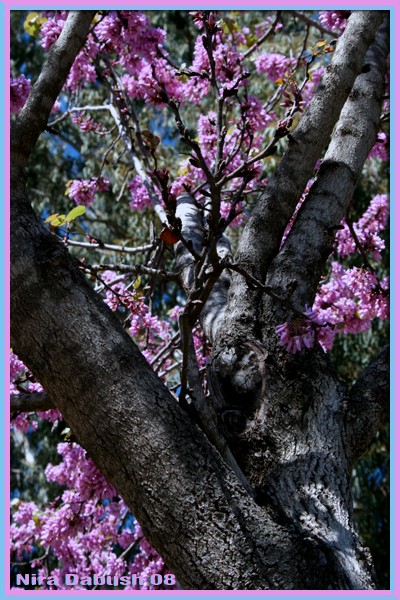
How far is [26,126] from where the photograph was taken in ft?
5.07

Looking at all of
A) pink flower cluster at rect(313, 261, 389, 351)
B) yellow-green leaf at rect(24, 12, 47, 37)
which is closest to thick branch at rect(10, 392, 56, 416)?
pink flower cluster at rect(313, 261, 389, 351)

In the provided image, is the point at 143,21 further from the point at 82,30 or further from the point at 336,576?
the point at 336,576

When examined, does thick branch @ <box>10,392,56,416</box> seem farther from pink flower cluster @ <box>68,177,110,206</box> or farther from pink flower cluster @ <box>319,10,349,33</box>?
pink flower cluster @ <box>68,177,110,206</box>

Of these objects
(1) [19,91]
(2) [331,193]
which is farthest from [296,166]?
(1) [19,91]

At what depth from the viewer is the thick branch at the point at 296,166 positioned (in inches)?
69.0

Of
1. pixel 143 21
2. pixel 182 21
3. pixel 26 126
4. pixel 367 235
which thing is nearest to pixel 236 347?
pixel 26 126

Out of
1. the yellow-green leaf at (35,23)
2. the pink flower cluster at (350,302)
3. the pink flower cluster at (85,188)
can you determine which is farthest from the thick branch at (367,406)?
the yellow-green leaf at (35,23)

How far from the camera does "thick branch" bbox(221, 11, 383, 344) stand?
5.75ft

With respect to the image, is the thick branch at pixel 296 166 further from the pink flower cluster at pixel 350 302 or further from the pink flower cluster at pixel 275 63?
the pink flower cluster at pixel 275 63

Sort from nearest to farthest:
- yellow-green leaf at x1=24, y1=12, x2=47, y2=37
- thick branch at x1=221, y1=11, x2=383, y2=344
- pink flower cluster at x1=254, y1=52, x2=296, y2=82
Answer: thick branch at x1=221, y1=11, x2=383, y2=344 < yellow-green leaf at x1=24, y1=12, x2=47, y2=37 < pink flower cluster at x1=254, y1=52, x2=296, y2=82

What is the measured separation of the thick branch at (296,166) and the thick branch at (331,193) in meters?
0.05

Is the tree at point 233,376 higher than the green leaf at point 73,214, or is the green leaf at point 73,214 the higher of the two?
the green leaf at point 73,214

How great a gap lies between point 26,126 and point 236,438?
2.76ft

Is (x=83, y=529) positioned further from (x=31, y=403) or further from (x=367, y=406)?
(x=367, y=406)
